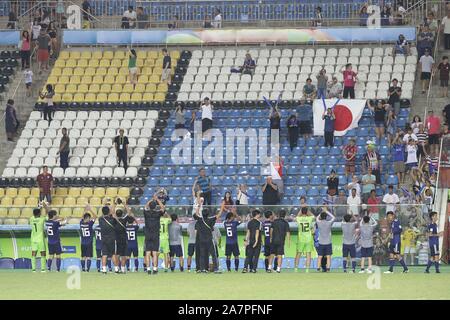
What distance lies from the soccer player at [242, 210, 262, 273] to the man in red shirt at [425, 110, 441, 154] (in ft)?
27.5

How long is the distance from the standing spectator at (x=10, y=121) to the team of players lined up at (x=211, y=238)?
963 centimetres

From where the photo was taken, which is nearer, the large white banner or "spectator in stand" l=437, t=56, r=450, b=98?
the large white banner

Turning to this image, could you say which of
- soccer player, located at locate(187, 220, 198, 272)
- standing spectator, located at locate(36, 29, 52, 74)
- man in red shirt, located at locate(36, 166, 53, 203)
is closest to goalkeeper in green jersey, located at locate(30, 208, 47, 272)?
soccer player, located at locate(187, 220, 198, 272)

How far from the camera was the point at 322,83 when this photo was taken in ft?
154

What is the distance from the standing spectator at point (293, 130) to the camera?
45781 mm

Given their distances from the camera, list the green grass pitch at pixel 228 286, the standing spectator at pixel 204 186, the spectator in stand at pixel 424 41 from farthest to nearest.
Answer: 1. the spectator in stand at pixel 424 41
2. the standing spectator at pixel 204 186
3. the green grass pitch at pixel 228 286

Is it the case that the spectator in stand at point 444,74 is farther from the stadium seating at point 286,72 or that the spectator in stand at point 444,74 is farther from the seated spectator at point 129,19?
the seated spectator at point 129,19

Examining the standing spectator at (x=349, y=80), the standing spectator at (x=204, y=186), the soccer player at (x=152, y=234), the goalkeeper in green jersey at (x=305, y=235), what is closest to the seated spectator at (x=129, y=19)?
the standing spectator at (x=349, y=80)

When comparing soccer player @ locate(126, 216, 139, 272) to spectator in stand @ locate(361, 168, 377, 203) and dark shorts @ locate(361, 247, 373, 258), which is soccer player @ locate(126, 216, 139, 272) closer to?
dark shorts @ locate(361, 247, 373, 258)

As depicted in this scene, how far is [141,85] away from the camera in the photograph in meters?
49.8

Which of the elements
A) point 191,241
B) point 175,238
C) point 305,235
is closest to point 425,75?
point 305,235

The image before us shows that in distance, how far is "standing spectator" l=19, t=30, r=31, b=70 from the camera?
5081cm

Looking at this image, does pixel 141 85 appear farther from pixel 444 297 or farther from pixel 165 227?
pixel 444 297

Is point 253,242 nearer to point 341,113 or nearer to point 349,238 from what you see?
point 349,238
